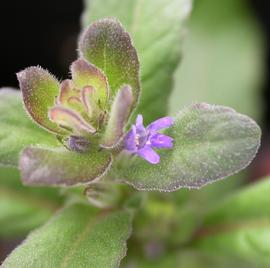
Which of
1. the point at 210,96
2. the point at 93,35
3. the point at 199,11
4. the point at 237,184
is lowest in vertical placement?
the point at 237,184

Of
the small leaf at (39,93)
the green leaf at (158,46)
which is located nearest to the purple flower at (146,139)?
the small leaf at (39,93)

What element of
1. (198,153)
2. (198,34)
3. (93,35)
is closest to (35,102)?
(93,35)

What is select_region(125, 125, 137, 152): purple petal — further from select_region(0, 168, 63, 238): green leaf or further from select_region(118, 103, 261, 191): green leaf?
select_region(0, 168, 63, 238): green leaf

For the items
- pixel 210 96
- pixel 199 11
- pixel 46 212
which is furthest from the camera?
pixel 199 11

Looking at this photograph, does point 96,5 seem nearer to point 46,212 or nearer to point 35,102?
point 35,102

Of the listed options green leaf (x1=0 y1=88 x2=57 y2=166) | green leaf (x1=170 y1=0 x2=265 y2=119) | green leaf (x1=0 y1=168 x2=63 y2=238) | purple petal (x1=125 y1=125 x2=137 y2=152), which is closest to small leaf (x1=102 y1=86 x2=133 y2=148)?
purple petal (x1=125 y1=125 x2=137 y2=152)

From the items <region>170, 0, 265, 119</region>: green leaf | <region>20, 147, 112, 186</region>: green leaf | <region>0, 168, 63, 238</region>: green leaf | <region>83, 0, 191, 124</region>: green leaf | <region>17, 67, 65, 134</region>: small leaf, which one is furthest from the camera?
<region>170, 0, 265, 119</region>: green leaf
